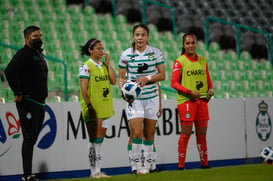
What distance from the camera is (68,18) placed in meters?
15.4

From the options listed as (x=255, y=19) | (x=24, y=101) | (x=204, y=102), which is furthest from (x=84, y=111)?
(x=255, y=19)

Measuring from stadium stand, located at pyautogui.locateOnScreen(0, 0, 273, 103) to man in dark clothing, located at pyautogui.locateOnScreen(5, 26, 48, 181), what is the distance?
3.39 m

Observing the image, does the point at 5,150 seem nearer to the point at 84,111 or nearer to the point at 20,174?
the point at 20,174

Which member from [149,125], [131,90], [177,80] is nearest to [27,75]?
[131,90]

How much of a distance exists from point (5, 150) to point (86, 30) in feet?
22.2

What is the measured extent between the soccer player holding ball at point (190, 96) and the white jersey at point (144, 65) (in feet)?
2.18

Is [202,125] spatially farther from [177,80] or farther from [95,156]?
[95,156]

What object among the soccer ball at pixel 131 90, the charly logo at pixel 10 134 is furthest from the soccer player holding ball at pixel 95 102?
the charly logo at pixel 10 134

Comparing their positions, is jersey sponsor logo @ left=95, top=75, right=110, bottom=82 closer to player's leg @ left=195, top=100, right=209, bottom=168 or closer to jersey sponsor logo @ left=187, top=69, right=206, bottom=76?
jersey sponsor logo @ left=187, top=69, right=206, bottom=76

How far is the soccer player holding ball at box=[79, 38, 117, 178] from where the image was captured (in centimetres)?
775

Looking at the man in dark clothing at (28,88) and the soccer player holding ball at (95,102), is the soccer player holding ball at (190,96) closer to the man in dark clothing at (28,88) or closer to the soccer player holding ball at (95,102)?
the soccer player holding ball at (95,102)

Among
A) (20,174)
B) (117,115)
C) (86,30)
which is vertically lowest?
(20,174)

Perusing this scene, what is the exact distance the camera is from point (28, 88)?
7363 millimetres

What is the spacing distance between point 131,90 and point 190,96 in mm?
1280
